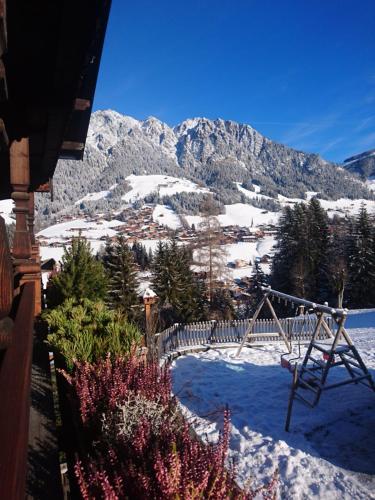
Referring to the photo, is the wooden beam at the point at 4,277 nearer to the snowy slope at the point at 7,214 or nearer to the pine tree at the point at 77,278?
the snowy slope at the point at 7,214

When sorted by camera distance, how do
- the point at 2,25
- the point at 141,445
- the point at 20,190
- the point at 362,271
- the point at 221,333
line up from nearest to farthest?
the point at 2,25
the point at 141,445
the point at 20,190
the point at 221,333
the point at 362,271

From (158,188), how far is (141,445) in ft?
602

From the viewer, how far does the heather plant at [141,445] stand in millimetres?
1429

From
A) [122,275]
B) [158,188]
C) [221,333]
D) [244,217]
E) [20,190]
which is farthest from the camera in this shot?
[158,188]

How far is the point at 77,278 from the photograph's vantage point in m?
7.91

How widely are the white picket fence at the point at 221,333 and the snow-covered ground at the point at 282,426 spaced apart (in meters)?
1.48

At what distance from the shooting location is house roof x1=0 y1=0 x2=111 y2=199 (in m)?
1.64

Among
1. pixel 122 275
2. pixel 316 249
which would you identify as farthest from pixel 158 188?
pixel 122 275

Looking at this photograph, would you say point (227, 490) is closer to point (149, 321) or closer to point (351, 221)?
point (149, 321)

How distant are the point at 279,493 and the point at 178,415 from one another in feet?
13.2

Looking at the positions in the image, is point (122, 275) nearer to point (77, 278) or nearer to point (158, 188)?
point (77, 278)

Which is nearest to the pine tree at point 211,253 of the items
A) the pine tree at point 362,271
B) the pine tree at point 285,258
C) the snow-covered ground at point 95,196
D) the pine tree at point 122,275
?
the pine tree at point 122,275

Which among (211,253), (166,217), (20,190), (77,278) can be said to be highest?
(166,217)

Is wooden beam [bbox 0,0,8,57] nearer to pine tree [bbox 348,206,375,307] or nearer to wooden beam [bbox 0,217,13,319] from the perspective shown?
wooden beam [bbox 0,217,13,319]
